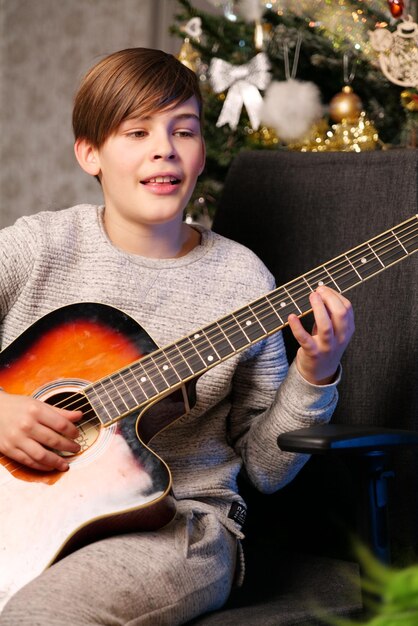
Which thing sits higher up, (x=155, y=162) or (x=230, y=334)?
(x=155, y=162)

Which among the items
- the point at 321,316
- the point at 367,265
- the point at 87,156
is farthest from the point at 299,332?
the point at 87,156

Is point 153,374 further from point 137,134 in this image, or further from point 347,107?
point 347,107

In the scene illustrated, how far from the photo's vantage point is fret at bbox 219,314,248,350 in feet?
3.77

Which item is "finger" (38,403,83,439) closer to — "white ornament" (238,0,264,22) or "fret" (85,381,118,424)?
"fret" (85,381,118,424)

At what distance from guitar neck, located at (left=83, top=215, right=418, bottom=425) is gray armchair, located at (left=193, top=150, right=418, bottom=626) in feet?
0.54

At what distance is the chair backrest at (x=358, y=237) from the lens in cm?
130

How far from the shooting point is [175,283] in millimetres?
1298

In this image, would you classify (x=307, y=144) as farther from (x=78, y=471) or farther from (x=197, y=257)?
(x=78, y=471)

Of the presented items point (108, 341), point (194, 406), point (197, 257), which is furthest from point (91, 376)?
point (197, 257)

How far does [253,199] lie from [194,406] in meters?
0.43

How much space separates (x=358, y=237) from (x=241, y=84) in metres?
0.77

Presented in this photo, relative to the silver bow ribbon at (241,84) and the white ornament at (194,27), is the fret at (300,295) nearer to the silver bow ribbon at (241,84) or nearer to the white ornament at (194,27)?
the silver bow ribbon at (241,84)

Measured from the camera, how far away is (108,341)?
1.15 meters

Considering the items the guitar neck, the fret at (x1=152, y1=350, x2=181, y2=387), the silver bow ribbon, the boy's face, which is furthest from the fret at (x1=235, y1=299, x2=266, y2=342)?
the silver bow ribbon
